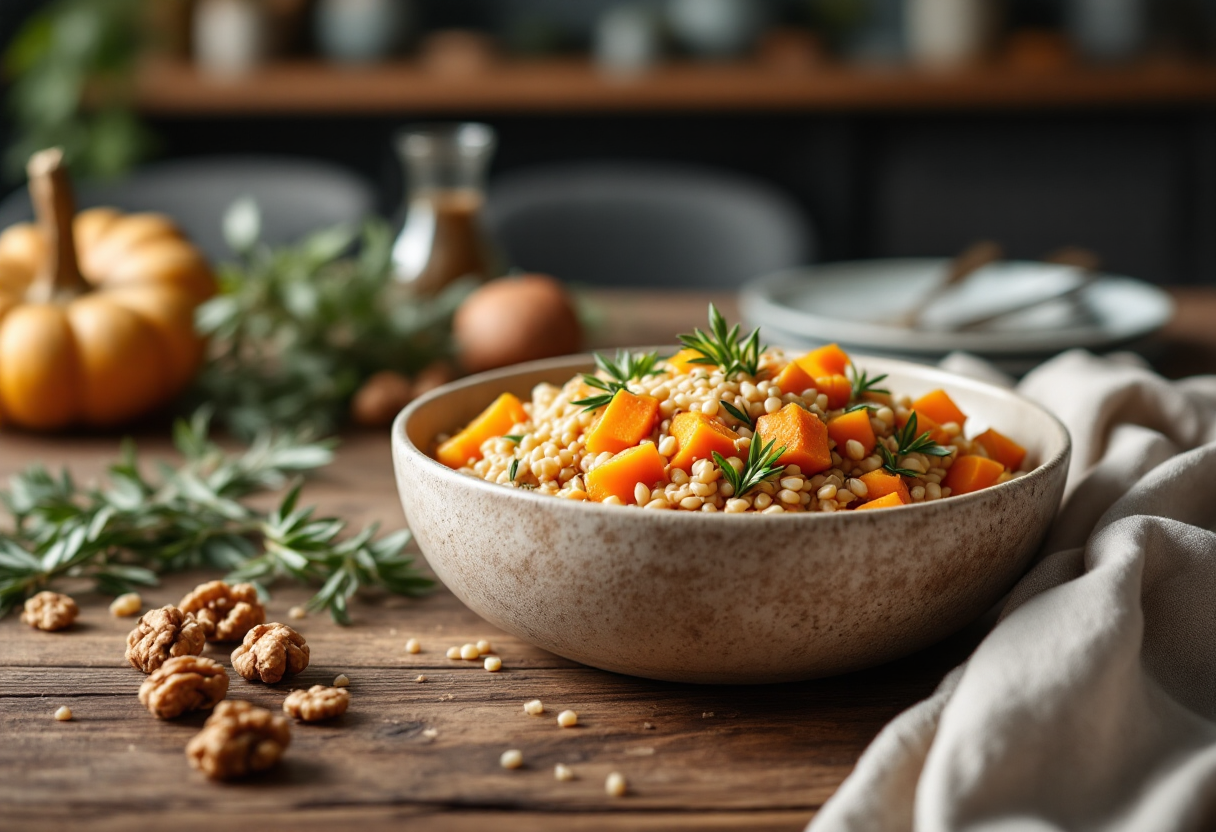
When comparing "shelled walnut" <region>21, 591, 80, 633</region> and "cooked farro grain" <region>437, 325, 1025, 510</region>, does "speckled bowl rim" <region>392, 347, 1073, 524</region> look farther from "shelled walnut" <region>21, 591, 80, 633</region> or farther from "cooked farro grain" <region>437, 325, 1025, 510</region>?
"shelled walnut" <region>21, 591, 80, 633</region>

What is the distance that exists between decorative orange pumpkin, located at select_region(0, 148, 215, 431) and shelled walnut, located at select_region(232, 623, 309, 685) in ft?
2.63

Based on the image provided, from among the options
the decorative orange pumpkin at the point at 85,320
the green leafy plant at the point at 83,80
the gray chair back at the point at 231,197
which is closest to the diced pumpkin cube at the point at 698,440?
the decorative orange pumpkin at the point at 85,320

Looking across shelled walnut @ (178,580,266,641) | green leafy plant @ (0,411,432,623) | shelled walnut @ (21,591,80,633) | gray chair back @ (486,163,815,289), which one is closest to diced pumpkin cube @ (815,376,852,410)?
green leafy plant @ (0,411,432,623)

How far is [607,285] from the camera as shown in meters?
3.08

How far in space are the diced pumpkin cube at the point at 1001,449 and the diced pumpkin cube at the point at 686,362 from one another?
0.84 feet

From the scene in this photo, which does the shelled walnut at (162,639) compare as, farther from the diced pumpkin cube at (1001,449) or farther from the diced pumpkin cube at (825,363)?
the diced pumpkin cube at (1001,449)

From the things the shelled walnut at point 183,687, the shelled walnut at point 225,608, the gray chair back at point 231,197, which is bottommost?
the gray chair back at point 231,197

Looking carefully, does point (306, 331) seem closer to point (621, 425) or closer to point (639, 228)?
point (621, 425)

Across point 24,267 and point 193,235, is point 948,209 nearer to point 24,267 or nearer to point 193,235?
point 193,235

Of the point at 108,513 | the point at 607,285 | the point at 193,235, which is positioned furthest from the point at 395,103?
the point at 108,513

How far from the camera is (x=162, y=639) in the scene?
37.5 inches

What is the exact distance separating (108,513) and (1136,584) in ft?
3.17

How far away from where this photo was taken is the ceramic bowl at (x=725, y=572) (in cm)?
80

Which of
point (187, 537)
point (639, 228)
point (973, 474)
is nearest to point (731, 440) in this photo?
point (973, 474)
